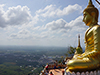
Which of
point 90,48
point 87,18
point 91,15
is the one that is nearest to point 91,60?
point 90,48

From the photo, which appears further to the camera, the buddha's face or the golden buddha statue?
the buddha's face

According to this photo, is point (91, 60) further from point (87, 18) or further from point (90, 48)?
point (87, 18)

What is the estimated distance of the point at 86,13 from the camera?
18.5 feet

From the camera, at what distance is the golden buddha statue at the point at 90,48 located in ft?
14.8

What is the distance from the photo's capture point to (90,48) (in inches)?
209

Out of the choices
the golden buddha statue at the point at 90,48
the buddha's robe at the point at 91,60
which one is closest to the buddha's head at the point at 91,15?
the golden buddha statue at the point at 90,48

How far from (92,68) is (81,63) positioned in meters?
0.60

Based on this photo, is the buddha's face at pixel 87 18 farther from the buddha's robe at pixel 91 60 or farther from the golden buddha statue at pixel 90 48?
the buddha's robe at pixel 91 60

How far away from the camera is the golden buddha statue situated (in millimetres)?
4500

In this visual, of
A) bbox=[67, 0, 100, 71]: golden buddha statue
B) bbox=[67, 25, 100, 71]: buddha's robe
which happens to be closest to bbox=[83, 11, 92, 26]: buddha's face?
bbox=[67, 0, 100, 71]: golden buddha statue

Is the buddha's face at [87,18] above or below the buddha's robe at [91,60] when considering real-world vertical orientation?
above

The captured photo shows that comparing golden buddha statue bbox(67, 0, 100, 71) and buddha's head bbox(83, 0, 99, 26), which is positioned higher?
buddha's head bbox(83, 0, 99, 26)

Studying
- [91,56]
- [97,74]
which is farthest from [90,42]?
[97,74]

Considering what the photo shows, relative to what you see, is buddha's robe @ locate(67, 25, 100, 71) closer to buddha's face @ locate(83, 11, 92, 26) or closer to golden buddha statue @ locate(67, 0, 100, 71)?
golden buddha statue @ locate(67, 0, 100, 71)
